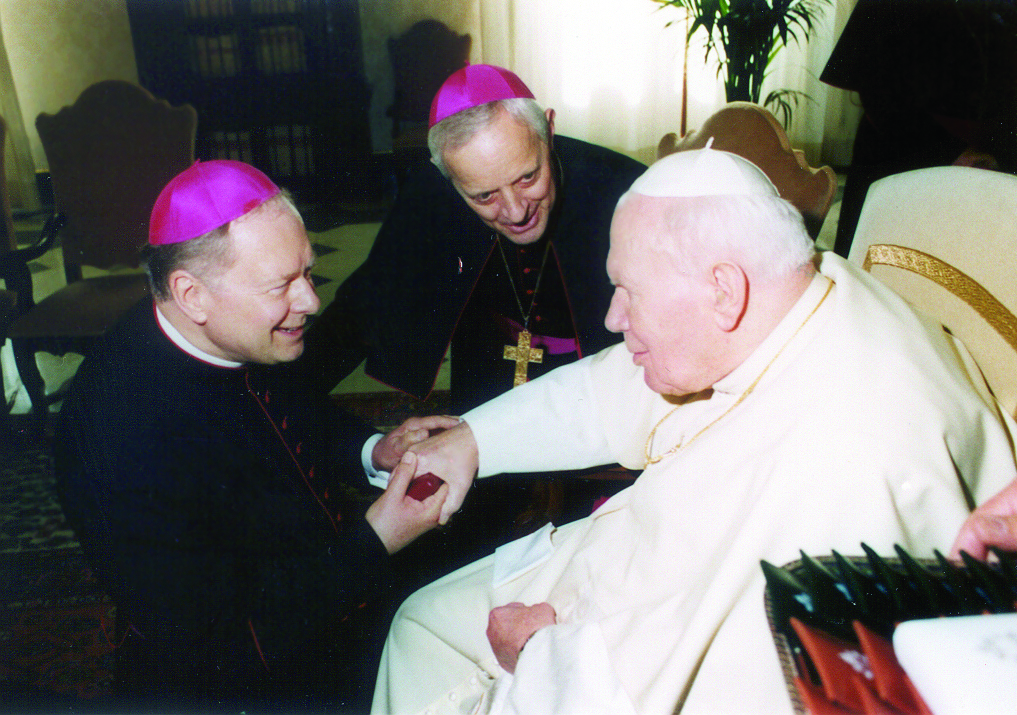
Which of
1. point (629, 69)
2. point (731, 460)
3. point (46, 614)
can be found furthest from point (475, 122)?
point (629, 69)

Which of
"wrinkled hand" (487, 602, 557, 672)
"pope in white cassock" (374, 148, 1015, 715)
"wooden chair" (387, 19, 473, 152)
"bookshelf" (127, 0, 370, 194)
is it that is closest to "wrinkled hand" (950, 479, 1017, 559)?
"pope in white cassock" (374, 148, 1015, 715)

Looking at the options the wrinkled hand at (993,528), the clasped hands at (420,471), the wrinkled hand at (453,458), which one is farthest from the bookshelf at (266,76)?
the wrinkled hand at (993,528)

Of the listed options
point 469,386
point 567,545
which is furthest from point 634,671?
point 469,386

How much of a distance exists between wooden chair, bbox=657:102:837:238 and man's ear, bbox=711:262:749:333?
1886 millimetres

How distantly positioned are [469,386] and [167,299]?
1.45 m

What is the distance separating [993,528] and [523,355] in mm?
1788

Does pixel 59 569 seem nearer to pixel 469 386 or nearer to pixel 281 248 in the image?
pixel 469 386

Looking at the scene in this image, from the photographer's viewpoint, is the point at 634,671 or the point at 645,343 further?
the point at 645,343

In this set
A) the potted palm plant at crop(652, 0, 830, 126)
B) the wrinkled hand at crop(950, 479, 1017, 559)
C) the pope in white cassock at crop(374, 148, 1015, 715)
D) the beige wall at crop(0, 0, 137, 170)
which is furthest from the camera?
the potted palm plant at crop(652, 0, 830, 126)

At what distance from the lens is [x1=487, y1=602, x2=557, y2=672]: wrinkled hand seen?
1416mm

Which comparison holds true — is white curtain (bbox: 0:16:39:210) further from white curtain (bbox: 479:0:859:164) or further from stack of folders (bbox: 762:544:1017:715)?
stack of folders (bbox: 762:544:1017:715)

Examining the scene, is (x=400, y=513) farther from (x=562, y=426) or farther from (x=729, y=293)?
(x=729, y=293)

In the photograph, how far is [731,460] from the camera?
51.6 inches

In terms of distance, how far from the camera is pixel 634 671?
1228mm
